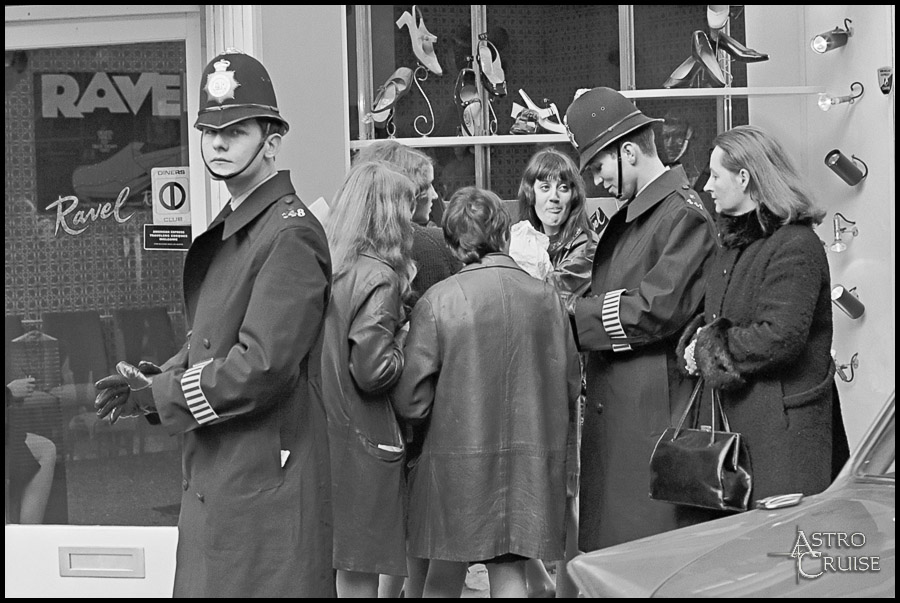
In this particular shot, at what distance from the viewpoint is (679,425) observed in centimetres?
340

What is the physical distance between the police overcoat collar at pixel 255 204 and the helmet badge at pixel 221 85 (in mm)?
236

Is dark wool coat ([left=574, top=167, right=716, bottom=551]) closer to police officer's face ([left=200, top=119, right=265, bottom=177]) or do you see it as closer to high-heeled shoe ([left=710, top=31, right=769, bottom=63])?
police officer's face ([left=200, top=119, right=265, bottom=177])

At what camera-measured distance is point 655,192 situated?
11.8ft

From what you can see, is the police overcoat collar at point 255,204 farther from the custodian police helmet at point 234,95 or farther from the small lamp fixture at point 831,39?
the small lamp fixture at point 831,39

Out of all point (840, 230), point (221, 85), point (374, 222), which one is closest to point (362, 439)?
point (374, 222)

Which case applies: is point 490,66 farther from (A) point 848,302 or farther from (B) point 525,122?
(A) point 848,302

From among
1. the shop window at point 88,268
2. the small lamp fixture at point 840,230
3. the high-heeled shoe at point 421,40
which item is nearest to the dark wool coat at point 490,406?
the shop window at point 88,268

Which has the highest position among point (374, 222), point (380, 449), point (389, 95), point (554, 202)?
point (389, 95)

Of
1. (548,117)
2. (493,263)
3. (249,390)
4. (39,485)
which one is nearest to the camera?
(249,390)

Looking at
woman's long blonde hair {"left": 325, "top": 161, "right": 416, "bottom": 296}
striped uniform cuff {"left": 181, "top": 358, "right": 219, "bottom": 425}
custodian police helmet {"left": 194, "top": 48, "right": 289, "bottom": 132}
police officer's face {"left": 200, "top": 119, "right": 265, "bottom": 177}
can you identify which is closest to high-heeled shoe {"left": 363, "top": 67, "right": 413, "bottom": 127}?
woman's long blonde hair {"left": 325, "top": 161, "right": 416, "bottom": 296}

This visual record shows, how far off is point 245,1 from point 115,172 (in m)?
0.82

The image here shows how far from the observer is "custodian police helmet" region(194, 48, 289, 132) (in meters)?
2.97

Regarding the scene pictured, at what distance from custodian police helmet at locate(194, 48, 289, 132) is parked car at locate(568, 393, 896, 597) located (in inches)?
57.7

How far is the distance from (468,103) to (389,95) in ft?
1.24
